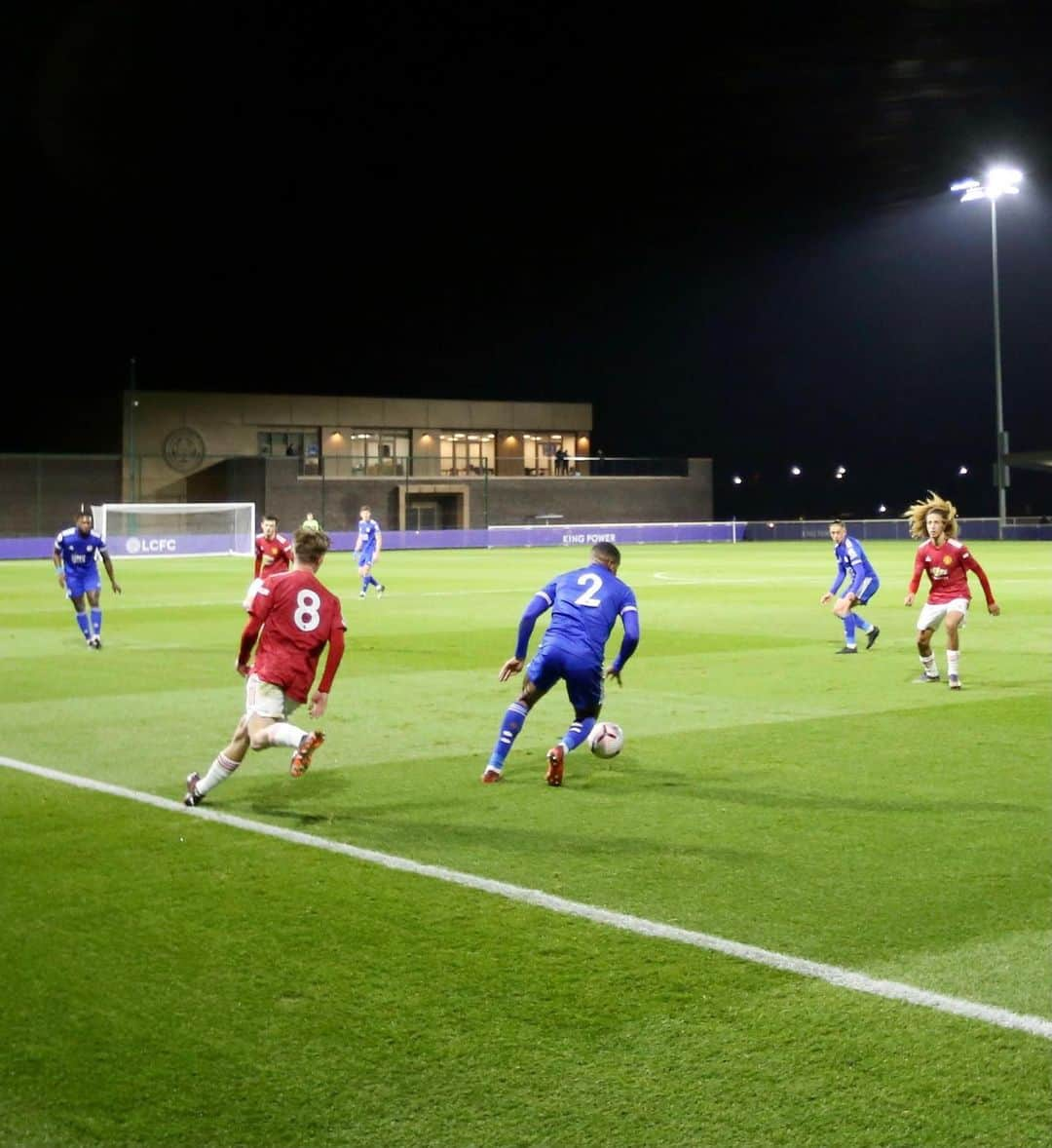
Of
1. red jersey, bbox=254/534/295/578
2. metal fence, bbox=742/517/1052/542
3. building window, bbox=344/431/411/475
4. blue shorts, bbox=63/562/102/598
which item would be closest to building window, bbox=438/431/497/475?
building window, bbox=344/431/411/475

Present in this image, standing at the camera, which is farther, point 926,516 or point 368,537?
point 368,537

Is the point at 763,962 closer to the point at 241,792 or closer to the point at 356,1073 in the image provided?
the point at 356,1073

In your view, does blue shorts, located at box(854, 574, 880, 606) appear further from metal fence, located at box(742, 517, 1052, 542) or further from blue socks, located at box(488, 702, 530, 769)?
metal fence, located at box(742, 517, 1052, 542)

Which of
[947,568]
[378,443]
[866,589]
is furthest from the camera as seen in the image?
[378,443]

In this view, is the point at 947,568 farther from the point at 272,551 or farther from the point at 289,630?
the point at 272,551

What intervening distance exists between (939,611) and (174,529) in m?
49.3

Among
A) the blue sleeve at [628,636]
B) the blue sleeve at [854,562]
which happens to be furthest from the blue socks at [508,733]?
the blue sleeve at [854,562]

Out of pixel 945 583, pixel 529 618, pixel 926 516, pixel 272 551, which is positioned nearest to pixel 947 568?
pixel 945 583

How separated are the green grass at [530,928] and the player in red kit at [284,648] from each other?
23.1 inches

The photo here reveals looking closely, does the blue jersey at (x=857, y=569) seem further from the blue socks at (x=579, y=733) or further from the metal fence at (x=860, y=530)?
the metal fence at (x=860, y=530)

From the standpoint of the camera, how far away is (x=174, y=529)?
200ft

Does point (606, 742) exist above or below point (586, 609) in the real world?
below

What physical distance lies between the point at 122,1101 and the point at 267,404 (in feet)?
249

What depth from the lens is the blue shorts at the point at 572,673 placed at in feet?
33.8
